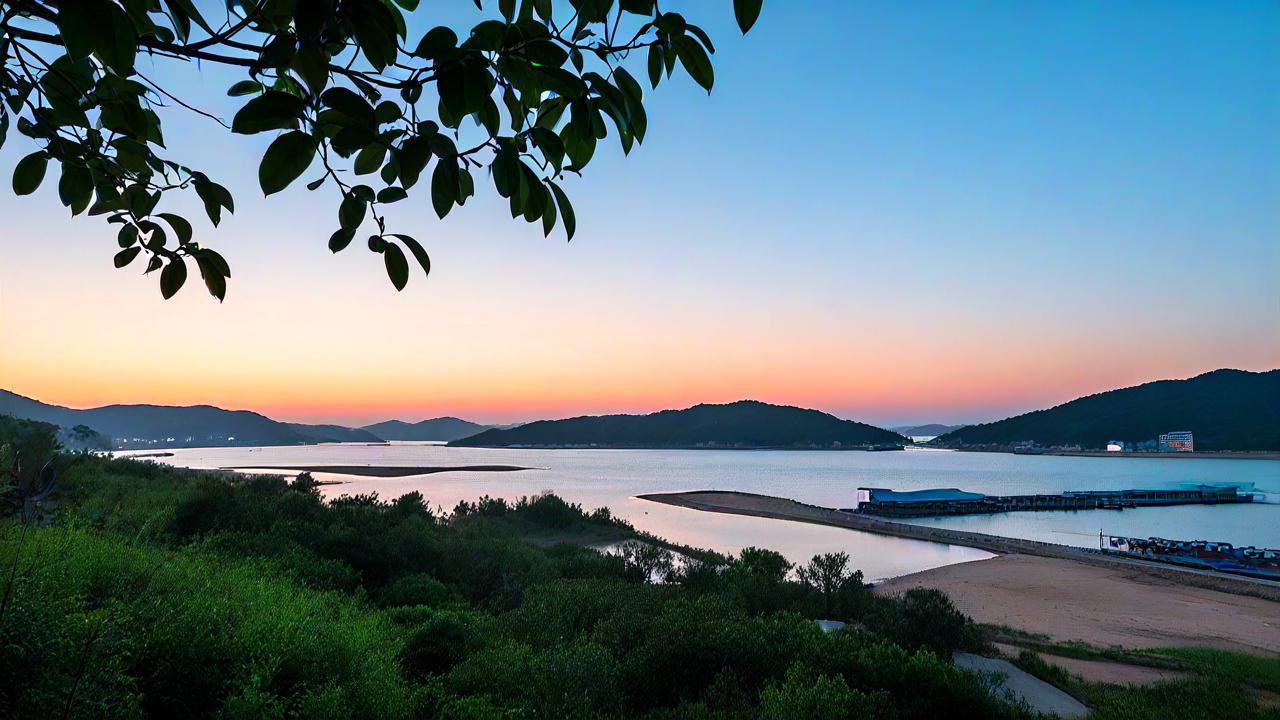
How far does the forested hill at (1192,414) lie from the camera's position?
147 meters

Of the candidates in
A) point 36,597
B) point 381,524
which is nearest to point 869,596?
point 381,524

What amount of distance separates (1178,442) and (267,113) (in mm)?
191347

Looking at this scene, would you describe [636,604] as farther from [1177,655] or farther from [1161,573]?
[1161,573]

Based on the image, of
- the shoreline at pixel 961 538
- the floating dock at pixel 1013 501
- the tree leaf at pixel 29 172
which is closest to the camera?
the tree leaf at pixel 29 172

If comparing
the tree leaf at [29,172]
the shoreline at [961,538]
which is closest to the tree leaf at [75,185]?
the tree leaf at [29,172]

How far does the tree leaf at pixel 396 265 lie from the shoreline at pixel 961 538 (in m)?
32.8

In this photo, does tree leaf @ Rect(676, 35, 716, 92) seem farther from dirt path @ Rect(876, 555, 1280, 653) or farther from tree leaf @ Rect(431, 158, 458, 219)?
dirt path @ Rect(876, 555, 1280, 653)

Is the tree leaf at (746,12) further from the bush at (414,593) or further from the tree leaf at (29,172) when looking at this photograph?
the bush at (414,593)

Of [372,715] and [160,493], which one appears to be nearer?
[372,715]

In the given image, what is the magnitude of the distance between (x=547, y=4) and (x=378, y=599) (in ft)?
37.0

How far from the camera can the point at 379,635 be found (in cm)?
637

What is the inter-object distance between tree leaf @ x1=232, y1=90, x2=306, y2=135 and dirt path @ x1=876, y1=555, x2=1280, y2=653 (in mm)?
19975

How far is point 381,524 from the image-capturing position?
14.4 m

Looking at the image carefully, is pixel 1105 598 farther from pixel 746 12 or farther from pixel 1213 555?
pixel 746 12
